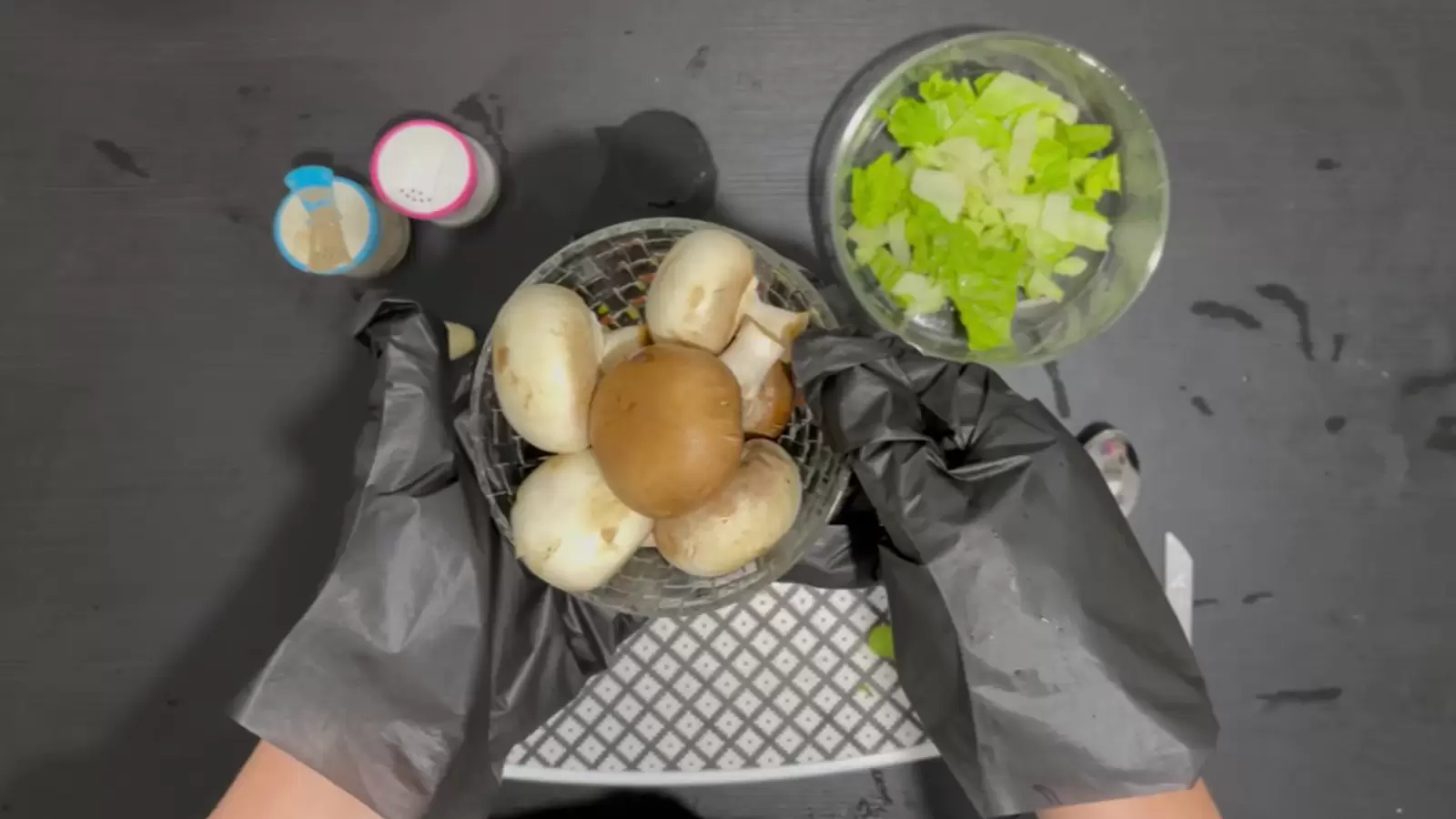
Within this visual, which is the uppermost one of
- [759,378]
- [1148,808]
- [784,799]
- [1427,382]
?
[759,378]

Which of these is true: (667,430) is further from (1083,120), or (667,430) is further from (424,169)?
(1083,120)

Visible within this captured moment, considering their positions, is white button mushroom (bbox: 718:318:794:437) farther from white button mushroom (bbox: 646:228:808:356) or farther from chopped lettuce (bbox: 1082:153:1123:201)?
chopped lettuce (bbox: 1082:153:1123:201)

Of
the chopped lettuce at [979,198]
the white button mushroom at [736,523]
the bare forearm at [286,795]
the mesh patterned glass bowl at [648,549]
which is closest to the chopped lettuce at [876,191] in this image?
the chopped lettuce at [979,198]

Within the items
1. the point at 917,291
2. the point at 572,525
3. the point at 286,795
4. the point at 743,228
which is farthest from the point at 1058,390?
the point at 286,795

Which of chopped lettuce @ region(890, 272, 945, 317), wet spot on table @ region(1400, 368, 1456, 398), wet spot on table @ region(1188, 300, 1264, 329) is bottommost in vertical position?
wet spot on table @ region(1400, 368, 1456, 398)

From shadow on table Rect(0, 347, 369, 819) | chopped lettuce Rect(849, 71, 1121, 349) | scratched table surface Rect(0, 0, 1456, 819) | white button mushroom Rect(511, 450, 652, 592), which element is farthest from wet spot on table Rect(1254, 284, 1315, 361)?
shadow on table Rect(0, 347, 369, 819)

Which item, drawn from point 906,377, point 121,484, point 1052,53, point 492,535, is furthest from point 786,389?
point 121,484
